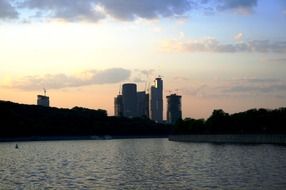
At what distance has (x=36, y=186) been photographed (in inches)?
2189

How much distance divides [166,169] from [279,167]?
14041 millimetres

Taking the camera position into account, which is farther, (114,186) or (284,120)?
(284,120)

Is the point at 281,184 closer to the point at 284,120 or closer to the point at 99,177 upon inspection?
the point at 99,177

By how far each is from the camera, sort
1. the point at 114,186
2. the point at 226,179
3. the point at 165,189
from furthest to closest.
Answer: the point at 226,179
the point at 114,186
the point at 165,189

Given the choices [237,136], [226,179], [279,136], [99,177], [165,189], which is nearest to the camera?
[165,189]

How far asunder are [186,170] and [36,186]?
22.5 m

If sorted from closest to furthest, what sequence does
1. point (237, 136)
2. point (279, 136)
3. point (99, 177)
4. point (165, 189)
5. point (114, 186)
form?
point (165, 189)
point (114, 186)
point (99, 177)
point (279, 136)
point (237, 136)

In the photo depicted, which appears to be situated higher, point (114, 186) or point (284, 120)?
point (284, 120)

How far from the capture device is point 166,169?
244 ft

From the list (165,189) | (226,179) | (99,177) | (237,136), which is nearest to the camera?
(165,189)

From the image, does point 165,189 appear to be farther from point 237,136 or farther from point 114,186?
point 237,136

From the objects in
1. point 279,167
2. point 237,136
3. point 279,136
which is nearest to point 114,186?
point 279,167

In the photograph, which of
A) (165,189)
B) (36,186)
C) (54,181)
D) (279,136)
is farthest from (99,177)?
(279,136)

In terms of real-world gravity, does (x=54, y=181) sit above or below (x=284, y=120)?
below
